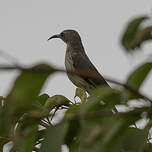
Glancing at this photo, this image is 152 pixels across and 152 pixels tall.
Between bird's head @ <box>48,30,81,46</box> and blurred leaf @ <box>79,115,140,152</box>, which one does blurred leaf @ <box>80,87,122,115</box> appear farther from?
bird's head @ <box>48,30,81,46</box>

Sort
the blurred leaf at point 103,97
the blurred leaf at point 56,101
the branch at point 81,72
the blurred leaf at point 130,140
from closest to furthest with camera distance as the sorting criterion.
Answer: the branch at point 81,72 → the blurred leaf at point 103,97 → the blurred leaf at point 130,140 → the blurred leaf at point 56,101

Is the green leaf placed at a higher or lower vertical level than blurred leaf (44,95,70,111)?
higher

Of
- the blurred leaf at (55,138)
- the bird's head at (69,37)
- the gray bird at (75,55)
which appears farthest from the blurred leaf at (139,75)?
the bird's head at (69,37)

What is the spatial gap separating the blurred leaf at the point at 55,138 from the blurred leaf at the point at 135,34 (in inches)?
13.0

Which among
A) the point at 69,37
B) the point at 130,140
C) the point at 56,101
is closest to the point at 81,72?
the point at 130,140

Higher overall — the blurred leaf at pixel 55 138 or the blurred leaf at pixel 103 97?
the blurred leaf at pixel 103 97

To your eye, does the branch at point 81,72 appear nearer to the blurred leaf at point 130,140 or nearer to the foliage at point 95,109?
the foliage at point 95,109

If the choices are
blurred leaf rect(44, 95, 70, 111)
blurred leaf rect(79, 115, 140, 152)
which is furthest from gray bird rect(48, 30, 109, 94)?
blurred leaf rect(79, 115, 140, 152)

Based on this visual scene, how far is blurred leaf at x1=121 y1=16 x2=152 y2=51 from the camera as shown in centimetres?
146

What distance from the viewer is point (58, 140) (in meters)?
1.45

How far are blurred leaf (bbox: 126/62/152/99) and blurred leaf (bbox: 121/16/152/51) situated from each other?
8 cm

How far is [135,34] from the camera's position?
1.52 metres

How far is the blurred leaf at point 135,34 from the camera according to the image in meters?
1.46

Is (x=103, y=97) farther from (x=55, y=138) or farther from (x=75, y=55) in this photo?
(x=75, y=55)
